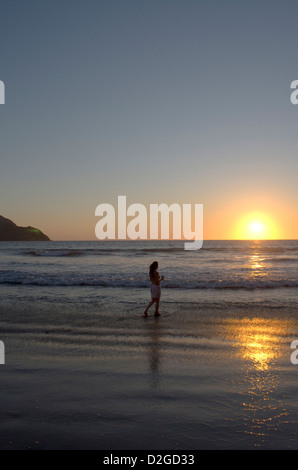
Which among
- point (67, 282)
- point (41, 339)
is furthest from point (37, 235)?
point (41, 339)

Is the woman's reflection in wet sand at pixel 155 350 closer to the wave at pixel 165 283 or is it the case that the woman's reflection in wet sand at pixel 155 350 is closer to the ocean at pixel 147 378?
the ocean at pixel 147 378

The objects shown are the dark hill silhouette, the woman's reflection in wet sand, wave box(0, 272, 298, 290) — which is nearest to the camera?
the woman's reflection in wet sand

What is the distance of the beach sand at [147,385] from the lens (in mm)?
3672

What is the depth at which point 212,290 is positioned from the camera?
1642 cm

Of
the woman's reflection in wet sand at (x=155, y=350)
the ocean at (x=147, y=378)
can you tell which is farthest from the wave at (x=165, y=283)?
the woman's reflection in wet sand at (x=155, y=350)

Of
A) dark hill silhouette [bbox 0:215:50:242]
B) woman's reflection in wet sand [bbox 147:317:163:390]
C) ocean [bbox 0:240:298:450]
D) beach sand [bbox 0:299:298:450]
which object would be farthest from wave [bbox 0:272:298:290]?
dark hill silhouette [bbox 0:215:50:242]

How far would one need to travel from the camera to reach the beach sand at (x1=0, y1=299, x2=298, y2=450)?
367 centimetres

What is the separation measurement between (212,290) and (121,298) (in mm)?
4509

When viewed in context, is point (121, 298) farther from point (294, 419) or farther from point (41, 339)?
point (294, 419)

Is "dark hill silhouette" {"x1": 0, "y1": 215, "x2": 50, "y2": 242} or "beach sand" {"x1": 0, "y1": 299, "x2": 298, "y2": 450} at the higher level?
"dark hill silhouette" {"x1": 0, "y1": 215, "x2": 50, "y2": 242}

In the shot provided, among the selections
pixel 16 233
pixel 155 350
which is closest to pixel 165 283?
pixel 155 350

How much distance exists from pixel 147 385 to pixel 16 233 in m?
168

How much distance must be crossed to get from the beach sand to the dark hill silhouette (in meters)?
160

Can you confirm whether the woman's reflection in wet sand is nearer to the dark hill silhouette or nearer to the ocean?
the ocean
